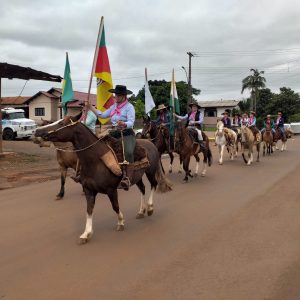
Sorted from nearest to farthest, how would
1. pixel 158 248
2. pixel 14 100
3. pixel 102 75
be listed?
pixel 158 248
pixel 102 75
pixel 14 100

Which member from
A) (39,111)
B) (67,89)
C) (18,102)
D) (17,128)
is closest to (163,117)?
(67,89)

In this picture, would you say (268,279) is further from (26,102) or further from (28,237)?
(26,102)

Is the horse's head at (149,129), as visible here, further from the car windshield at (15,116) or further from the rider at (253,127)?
the car windshield at (15,116)

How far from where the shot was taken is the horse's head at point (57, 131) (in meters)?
6.00

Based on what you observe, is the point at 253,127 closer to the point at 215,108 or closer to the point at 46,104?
the point at 46,104

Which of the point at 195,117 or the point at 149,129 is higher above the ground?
the point at 195,117

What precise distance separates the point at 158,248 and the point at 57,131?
229cm

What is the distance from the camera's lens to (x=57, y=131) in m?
6.07

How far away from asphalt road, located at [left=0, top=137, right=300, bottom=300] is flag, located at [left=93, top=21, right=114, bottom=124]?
219cm

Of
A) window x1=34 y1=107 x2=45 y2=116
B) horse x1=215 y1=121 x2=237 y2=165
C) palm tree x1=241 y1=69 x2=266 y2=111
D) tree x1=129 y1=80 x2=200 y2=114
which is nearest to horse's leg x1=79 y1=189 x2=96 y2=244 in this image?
horse x1=215 y1=121 x2=237 y2=165

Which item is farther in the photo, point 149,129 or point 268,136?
point 268,136

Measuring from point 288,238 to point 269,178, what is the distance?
650cm

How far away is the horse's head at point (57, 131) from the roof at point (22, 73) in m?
11.5

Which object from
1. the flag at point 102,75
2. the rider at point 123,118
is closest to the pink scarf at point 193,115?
the flag at point 102,75
